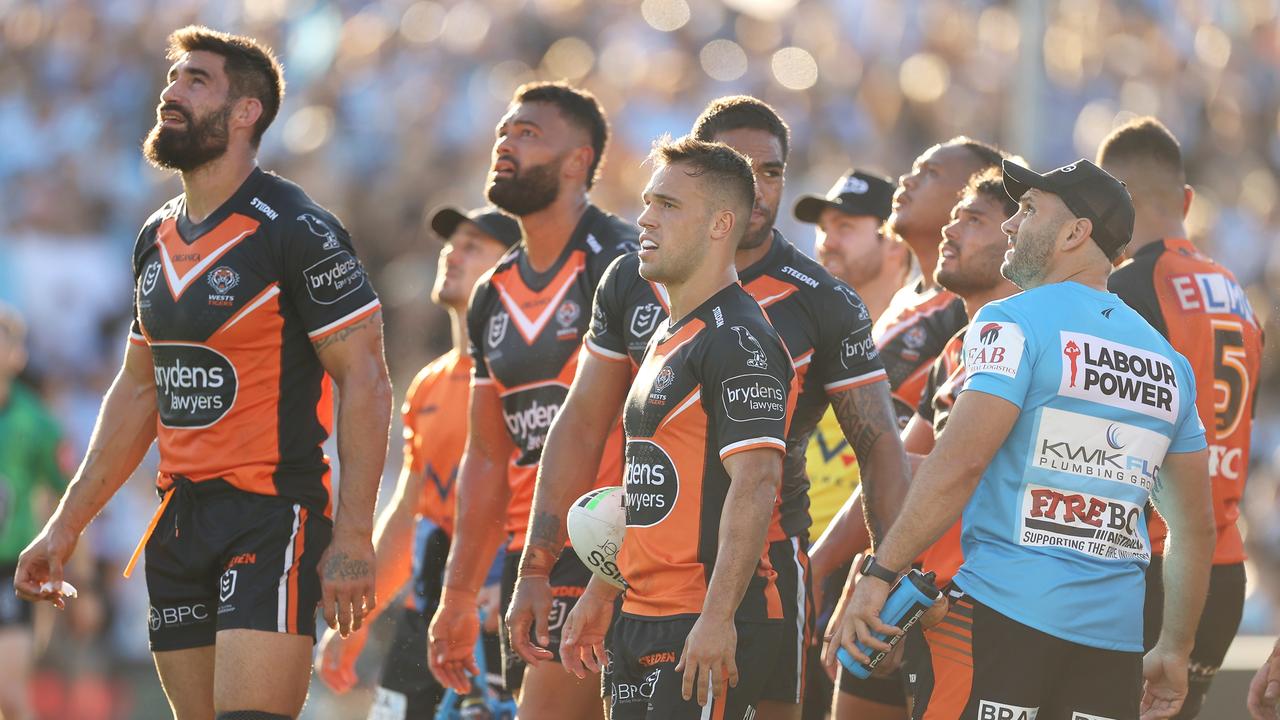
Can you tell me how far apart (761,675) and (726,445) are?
2.57 ft

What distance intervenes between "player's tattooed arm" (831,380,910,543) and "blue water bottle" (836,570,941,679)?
0.94 meters

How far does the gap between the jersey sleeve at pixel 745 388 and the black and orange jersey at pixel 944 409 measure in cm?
70

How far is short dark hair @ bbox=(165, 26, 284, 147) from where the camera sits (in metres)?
6.72

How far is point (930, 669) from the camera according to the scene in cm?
538

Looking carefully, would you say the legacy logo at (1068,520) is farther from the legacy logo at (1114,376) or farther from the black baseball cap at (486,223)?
the black baseball cap at (486,223)

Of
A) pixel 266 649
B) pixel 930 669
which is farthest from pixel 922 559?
pixel 266 649

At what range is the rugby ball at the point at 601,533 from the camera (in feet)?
19.2

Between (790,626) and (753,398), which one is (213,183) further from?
(790,626)

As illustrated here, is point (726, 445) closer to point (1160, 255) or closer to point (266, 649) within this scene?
point (266, 649)

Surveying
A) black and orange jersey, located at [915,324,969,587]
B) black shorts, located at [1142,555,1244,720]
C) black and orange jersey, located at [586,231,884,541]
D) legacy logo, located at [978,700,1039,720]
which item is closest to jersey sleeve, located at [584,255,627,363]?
black and orange jersey, located at [586,231,884,541]

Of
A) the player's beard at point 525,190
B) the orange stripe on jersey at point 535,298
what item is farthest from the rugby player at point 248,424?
the player's beard at point 525,190

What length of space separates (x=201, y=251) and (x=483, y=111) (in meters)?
10.8

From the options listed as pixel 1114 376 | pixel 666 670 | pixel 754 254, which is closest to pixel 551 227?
pixel 754 254

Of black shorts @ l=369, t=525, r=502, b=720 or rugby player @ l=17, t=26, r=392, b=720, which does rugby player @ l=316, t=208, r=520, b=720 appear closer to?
black shorts @ l=369, t=525, r=502, b=720
